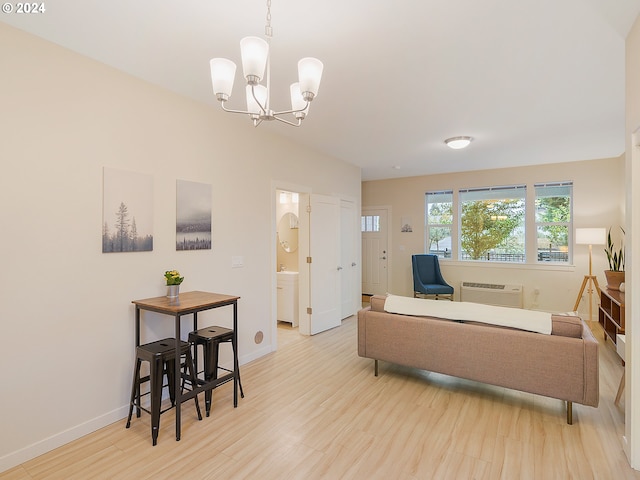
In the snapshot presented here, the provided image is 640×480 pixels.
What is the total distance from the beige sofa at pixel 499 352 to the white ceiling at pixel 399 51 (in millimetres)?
1933

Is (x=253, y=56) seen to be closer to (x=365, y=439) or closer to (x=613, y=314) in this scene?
(x=365, y=439)

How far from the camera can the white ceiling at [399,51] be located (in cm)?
185

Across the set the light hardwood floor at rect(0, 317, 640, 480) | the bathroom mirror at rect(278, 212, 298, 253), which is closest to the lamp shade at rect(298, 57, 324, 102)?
the light hardwood floor at rect(0, 317, 640, 480)

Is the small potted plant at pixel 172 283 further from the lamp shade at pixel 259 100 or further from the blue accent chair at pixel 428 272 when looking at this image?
the blue accent chair at pixel 428 272

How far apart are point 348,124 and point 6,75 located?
9.24 feet

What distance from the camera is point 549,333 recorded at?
2486mm

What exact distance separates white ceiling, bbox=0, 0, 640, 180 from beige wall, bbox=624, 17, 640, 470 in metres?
0.30

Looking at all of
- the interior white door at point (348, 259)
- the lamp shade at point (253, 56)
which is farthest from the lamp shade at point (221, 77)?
the interior white door at point (348, 259)

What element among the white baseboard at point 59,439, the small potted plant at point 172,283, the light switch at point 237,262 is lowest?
the white baseboard at point 59,439

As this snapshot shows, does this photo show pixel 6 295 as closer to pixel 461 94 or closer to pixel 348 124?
pixel 348 124

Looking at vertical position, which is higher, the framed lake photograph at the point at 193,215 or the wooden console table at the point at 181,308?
the framed lake photograph at the point at 193,215

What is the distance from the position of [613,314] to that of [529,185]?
261cm

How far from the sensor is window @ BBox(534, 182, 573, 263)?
555 centimetres

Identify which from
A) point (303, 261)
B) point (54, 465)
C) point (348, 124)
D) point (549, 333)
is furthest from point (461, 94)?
point (54, 465)
